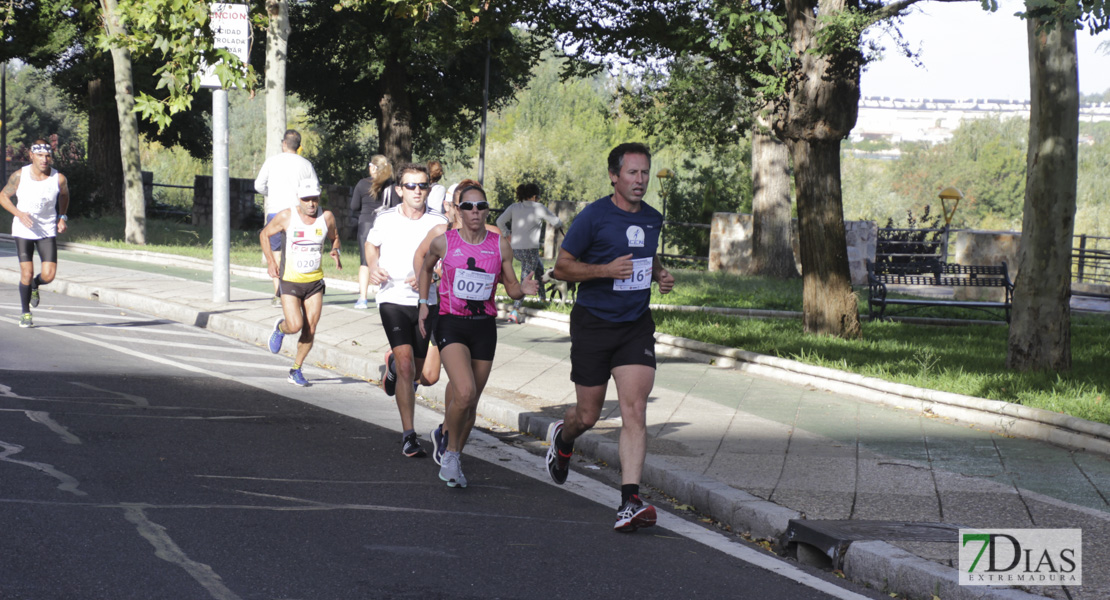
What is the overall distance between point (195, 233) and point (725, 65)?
648 inches

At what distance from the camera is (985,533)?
18.2 feet

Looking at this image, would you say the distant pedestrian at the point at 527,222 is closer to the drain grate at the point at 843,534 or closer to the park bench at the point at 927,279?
the park bench at the point at 927,279

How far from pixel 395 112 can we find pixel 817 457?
25.7 m

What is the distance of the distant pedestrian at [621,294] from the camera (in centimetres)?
584

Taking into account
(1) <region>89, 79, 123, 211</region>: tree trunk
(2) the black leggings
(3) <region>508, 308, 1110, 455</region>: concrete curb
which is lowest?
(3) <region>508, 308, 1110, 455</region>: concrete curb

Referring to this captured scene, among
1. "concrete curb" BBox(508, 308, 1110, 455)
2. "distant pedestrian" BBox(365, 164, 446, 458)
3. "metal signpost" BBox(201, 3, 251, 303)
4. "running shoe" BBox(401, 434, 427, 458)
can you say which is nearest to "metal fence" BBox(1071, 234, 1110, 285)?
"concrete curb" BBox(508, 308, 1110, 455)

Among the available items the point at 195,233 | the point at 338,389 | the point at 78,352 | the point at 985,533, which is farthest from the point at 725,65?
the point at 195,233

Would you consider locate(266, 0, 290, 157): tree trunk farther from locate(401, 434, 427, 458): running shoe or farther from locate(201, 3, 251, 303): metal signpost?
locate(401, 434, 427, 458): running shoe

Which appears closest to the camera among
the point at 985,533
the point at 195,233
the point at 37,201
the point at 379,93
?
the point at 985,533

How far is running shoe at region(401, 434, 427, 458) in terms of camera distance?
7.21 metres

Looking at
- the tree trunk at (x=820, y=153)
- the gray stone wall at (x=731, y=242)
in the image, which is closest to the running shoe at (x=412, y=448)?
the tree trunk at (x=820, y=153)

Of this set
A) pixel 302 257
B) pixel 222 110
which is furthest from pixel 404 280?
pixel 222 110

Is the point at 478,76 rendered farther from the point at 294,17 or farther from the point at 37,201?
the point at 37,201

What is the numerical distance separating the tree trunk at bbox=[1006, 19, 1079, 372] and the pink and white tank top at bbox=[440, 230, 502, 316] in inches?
214
